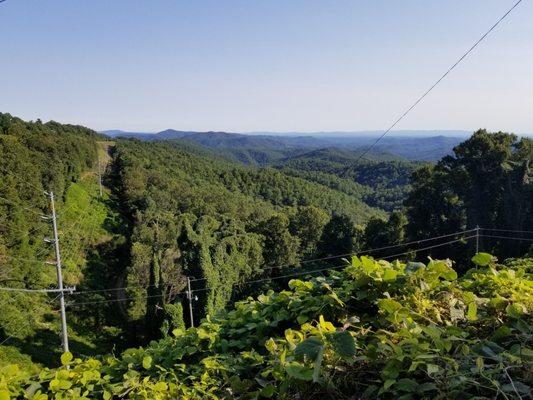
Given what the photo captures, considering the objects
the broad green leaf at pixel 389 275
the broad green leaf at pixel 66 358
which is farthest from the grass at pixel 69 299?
the broad green leaf at pixel 389 275

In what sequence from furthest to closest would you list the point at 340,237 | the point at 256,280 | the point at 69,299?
the point at 340,237 < the point at 256,280 < the point at 69,299

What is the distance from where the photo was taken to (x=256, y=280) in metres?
24.1

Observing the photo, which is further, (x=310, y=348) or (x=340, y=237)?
(x=340, y=237)

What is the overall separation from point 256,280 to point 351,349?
23.4 meters

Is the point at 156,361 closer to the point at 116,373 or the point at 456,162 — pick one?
the point at 116,373

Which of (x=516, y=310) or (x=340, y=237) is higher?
(x=516, y=310)

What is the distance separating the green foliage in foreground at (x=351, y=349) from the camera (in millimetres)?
1137

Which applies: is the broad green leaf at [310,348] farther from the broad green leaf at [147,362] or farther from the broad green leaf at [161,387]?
the broad green leaf at [147,362]

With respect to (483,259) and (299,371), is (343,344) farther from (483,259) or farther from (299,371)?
(483,259)

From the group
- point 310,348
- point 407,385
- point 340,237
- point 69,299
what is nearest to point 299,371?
point 310,348

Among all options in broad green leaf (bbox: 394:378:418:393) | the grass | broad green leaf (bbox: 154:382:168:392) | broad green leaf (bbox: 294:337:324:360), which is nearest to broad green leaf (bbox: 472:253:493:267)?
broad green leaf (bbox: 394:378:418:393)

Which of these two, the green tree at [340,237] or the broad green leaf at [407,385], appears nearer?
the broad green leaf at [407,385]

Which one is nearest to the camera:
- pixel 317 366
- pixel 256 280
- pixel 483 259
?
pixel 317 366

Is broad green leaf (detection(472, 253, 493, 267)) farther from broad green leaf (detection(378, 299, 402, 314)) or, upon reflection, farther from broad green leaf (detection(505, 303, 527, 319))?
broad green leaf (detection(378, 299, 402, 314))
